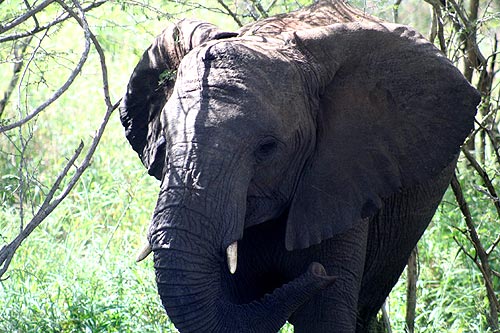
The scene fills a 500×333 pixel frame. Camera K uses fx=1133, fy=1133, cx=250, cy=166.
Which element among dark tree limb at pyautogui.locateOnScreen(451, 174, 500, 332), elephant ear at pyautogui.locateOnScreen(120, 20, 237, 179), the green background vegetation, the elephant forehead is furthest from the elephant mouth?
dark tree limb at pyautogui.locateOnScreen(451, 174, 500, 332)

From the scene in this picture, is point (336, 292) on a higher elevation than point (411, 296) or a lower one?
lower

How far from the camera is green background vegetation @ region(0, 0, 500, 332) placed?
580cm

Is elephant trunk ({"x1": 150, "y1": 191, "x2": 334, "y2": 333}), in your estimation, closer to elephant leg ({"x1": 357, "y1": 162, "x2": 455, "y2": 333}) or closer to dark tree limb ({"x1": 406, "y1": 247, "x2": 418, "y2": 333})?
elephant leg ({"x1": 357, "y1": 162, "x2": 455, "y2": 333})

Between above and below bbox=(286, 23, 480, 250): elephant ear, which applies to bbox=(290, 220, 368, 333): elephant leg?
below

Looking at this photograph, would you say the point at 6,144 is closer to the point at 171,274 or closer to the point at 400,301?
the point at 400,301

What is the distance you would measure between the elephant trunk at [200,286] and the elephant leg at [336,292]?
21cm

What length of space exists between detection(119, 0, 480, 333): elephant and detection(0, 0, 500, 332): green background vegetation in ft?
2.90

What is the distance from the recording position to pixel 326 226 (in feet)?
13.9

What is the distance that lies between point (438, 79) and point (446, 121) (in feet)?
0.55

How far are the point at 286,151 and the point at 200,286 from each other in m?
0.62

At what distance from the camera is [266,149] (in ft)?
13.2

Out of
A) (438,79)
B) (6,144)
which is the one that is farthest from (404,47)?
(6,144)

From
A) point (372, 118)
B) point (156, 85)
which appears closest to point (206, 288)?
point (372, 118)

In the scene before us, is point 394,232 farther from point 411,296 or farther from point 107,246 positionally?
point 107,246
